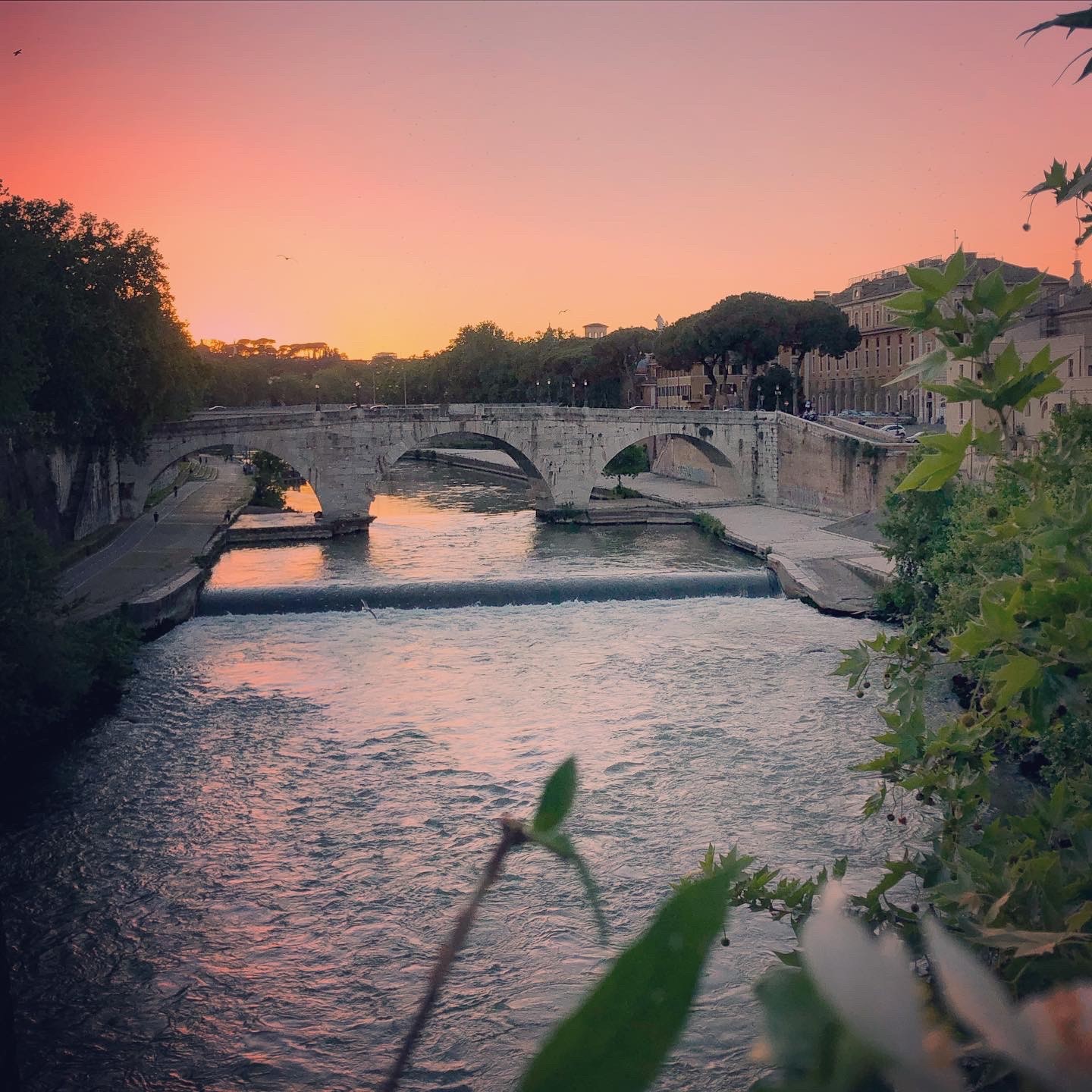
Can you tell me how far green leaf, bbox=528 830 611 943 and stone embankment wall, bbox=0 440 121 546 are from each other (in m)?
18.7

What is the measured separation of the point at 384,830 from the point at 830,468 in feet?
67.6

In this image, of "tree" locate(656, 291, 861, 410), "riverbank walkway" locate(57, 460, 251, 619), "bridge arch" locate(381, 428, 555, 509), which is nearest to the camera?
"riverbank walkway" locate(57, 460, 251, 619)

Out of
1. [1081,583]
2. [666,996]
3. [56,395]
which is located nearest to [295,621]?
[56,395]

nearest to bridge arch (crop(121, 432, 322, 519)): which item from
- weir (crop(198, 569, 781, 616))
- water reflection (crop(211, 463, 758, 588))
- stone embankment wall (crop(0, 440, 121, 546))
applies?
stone embankment wall (crop(0, 440, 121, 546))

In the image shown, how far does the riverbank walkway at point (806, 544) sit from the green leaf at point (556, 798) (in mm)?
16752

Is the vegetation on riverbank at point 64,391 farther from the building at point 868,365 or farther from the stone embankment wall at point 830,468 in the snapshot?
the building at point 868,365

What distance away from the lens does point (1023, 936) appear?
1.23 m

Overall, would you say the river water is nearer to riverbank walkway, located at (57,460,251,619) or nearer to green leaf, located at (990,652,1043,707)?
riverbank walkway, located at (57,460,251,619)

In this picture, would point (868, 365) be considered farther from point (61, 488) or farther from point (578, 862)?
point (578, 862)

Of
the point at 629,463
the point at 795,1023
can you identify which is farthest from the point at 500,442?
the point at 795,1023

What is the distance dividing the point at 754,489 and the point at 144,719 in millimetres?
21395

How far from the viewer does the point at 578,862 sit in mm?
470

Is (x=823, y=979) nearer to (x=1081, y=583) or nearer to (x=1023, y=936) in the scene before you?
(x=1023, y=936)

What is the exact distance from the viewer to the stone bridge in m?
25.9
